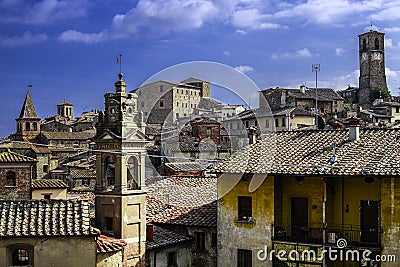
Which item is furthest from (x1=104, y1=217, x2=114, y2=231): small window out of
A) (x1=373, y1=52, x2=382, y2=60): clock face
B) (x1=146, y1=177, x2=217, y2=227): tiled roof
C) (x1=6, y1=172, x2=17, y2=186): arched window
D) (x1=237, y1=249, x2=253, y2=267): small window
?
(x1=373, y1=52, x2=382, y2=60): clock face

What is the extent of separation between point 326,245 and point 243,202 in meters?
4.21

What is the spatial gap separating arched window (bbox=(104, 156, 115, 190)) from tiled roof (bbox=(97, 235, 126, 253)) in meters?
2.29

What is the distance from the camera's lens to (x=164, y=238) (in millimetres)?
24281

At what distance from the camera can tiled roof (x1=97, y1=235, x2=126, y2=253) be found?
19.9 metres

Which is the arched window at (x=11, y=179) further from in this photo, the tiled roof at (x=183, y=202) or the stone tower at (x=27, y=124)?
the stone tower at (x=27, y=124)

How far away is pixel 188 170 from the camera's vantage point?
4319cm

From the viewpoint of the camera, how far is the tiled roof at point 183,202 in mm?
25531

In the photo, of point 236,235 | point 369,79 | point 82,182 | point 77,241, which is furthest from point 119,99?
point 369,79

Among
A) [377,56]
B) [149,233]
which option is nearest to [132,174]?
[149,233]

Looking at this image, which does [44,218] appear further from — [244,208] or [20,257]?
[244,208]

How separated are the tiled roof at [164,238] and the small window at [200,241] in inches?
16.1

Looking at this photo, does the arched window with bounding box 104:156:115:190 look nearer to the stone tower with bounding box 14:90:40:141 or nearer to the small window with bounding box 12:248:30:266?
the small window with bounding box 12:248:30:266

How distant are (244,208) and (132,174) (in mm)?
5153

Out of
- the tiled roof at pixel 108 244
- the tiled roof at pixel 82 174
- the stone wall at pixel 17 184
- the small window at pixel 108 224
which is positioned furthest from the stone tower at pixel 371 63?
the tiled roof at pixel 108 244
